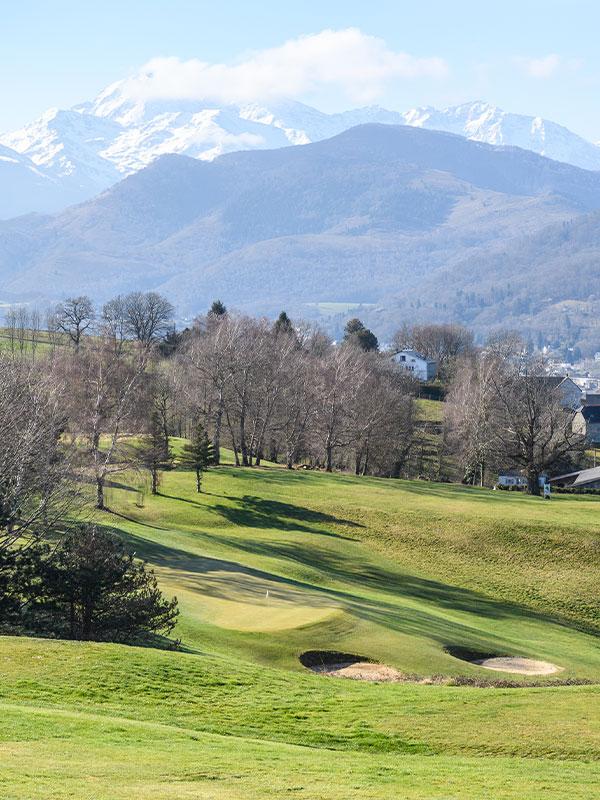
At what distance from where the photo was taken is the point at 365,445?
102 m

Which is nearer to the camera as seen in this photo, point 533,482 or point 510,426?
point 533,482

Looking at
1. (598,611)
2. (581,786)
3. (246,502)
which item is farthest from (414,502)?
(581,786)

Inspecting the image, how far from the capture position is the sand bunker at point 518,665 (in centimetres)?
4000

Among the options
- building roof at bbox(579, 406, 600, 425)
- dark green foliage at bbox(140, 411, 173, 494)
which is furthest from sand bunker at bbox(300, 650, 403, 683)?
building roof at bbox(579, 406, 600, 425)

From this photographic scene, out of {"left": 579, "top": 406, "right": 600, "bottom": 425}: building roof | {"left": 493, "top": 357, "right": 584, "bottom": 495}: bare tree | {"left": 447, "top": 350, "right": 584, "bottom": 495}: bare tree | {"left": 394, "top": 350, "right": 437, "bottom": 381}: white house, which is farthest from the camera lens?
{"left": 394, "top": 350, "right": 437, "bottom": 381}: white house

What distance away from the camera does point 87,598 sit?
111 feet

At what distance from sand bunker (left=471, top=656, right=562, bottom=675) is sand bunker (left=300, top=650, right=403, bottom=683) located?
4987mm

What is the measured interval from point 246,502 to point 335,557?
581 inches

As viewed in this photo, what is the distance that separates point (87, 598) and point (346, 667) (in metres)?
9.26

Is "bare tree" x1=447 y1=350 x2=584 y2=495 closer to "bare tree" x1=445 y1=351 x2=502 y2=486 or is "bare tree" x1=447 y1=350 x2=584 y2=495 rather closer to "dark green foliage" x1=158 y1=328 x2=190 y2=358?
"bare tree" x1=445 y1=351 x2=502 y2=486

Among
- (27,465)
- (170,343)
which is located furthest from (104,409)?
(170,343)

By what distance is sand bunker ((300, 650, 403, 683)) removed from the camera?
3538 cm

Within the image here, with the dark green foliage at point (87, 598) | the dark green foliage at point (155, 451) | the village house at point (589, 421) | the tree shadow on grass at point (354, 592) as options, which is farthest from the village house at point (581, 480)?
the dark green foliage at point (87, 598)

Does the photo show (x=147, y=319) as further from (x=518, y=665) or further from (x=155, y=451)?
(x=518, y=665)
